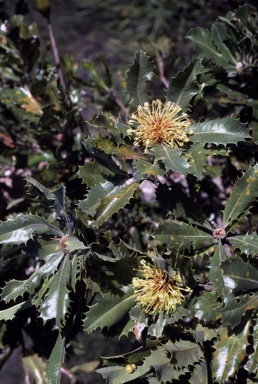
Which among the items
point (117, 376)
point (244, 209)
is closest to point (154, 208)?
point (244, 209)

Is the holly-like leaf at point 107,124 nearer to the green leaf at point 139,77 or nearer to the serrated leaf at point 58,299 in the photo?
the green leaf at point 139,77

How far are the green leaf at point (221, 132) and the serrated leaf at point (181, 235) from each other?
0.16 meters

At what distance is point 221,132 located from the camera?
0.86 metres

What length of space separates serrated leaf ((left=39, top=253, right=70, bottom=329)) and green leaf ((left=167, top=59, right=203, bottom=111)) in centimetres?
36

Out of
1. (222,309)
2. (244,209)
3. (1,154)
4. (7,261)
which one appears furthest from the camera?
(1,154)

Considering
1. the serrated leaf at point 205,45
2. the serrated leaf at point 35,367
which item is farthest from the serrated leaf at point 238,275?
the serrated leaf at point 35,367

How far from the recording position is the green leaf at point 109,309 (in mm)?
813

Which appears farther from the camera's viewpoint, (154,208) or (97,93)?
(97,93)

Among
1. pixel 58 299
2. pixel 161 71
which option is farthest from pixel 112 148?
Result: pixel 161 71

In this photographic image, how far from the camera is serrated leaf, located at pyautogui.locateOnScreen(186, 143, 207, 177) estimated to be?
2.66 feet

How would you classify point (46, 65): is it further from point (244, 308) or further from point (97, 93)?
point (244, 308)

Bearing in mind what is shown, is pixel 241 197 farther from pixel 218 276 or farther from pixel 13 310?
pixel 13 310

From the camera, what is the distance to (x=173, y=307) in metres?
0.82

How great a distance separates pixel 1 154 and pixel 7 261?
288 mm
